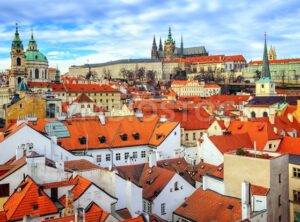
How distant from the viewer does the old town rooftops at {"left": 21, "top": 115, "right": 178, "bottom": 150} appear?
113 ft

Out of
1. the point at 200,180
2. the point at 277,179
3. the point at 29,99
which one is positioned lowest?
the point at 200,180

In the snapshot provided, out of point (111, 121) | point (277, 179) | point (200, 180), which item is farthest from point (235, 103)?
point (277, 179)

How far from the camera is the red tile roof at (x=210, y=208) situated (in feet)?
70.4

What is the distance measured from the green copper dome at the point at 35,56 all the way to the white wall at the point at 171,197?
10568 cm

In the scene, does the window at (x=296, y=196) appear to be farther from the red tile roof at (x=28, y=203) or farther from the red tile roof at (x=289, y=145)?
the red tile roof at (x=28, y=203)

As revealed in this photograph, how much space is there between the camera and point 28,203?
1788 cm

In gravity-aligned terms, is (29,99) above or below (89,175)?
above

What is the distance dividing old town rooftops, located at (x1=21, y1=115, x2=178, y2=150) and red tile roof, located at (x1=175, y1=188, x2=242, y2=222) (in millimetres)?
12392

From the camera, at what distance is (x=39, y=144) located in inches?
1134

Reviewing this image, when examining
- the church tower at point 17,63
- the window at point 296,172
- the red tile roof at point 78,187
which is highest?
the church tower at point 17,63

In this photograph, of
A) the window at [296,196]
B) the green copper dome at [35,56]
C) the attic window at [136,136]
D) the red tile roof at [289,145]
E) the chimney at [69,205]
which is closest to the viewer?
the chimney at [69,205]

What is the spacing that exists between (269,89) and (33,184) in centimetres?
8622

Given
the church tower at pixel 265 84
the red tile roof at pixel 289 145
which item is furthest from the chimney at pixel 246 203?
the church tower at pixel 265 84

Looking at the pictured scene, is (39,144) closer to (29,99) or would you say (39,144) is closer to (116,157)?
(116,157)
